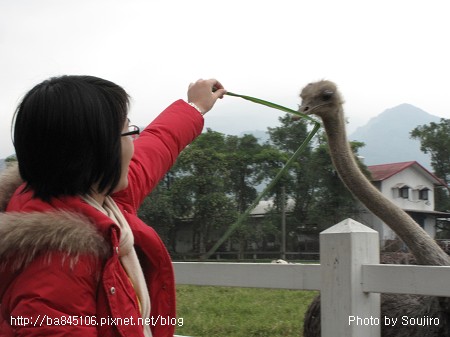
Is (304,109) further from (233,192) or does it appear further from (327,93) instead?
(233,192)

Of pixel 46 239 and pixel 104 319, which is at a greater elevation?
pixel 46 239

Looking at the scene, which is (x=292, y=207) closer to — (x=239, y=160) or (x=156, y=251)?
(x=239, y=160)

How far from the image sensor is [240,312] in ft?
19.8

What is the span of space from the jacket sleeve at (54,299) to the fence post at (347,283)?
1360 mm

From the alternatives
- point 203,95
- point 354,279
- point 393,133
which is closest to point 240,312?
point 354,279

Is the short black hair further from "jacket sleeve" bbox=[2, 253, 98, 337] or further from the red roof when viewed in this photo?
the red roof

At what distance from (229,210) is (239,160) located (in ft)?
10.4

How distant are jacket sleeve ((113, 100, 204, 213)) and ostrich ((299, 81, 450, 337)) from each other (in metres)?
1.77

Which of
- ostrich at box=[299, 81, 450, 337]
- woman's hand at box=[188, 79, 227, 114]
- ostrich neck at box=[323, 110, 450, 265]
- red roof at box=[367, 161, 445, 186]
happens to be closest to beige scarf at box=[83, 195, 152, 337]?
woman's hand at box=[188, 79, 227, 114]

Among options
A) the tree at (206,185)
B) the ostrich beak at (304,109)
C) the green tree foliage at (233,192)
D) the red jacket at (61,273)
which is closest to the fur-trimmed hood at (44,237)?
the red jacket at (61,273)

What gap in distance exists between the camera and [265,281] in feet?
9.18

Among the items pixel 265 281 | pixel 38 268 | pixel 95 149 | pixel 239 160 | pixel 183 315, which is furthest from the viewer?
pixel 239 160

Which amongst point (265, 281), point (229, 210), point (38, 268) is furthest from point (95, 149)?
point (229, 210)

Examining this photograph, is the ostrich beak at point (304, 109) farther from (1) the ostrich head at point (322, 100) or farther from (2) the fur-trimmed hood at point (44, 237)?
(2) the fur-trimmed hood at point (44, 237)
